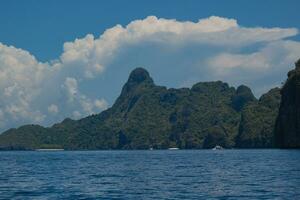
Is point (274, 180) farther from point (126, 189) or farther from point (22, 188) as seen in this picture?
point (22, 188)

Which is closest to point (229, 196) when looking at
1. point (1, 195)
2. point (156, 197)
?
point (156, 197)

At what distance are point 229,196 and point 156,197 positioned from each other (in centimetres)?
672

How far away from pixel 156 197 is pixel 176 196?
76.2 inches

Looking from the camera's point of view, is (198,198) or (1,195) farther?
(1,195)

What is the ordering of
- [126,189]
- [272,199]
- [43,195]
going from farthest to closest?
[126,189]
[43,195]
[272,199]

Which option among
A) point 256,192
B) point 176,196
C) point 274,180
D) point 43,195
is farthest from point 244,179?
point 43,195

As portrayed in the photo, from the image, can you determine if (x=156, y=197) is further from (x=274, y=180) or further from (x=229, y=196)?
(x=274, y=180)

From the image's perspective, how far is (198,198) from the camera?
47969 millimetres

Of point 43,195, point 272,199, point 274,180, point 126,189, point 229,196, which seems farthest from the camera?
point 274,180

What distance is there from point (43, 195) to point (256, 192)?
20.9 m

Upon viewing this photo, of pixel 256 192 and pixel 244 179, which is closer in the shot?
pixel 256 192

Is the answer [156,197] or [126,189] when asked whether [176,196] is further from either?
[126,189]

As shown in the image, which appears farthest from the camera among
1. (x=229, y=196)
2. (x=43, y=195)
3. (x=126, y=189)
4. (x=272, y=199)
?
(x=126, y=189)

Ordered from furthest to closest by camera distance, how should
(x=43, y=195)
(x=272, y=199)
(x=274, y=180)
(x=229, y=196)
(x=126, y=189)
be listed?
(x=274, y=180)
(x=126, y=189)
(x=43, y=195)
(x=229, y=196)
(x=272, y=199)
